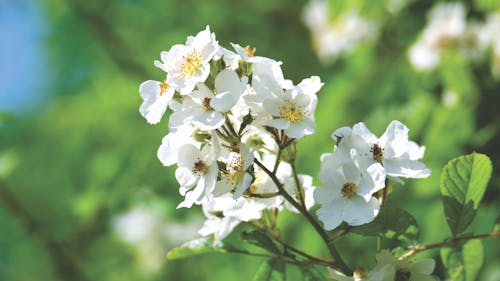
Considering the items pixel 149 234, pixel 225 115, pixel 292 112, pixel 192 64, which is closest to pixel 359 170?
pixel 292 112

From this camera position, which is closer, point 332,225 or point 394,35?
point 332,225

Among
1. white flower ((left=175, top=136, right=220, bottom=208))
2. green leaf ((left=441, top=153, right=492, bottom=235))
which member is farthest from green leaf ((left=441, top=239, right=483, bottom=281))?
white flower ((left=175, top=136, right=220, bottom=208))

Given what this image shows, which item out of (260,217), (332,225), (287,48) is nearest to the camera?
(332,225)

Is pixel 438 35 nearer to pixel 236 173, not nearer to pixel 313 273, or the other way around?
pixel 313 273

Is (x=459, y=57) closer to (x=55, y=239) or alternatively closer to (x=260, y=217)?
(x=260, y=217)

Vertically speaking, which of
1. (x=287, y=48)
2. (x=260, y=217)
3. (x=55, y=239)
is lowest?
(x=260, y=217)

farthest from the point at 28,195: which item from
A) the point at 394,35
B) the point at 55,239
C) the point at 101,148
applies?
the point at 394,35

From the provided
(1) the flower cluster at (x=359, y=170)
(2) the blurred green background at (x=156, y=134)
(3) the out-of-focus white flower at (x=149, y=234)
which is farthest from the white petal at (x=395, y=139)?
(3) the out-of-focus white flower at (x=149, y=234)

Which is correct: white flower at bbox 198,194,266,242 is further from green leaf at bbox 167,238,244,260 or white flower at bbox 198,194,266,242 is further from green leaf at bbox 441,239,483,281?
green leaf at bbox 441,239,483,281
